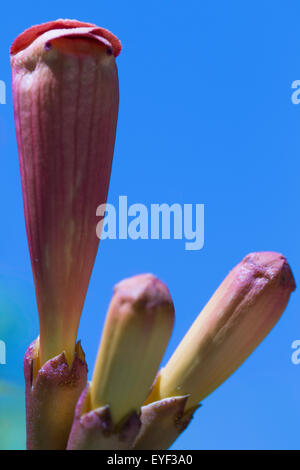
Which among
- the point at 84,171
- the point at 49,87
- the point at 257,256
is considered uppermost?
the point at 49,87

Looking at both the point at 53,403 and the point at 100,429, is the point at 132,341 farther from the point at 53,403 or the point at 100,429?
the point at 53,403

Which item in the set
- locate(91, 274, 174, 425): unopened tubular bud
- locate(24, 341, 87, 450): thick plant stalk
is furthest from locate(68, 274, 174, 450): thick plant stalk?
locate(24, 341, 87, 450): thick plant stalk

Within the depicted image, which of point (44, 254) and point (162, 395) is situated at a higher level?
point (44, 254)

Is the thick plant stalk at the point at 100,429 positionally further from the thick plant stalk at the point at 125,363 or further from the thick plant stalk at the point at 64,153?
the thick plant stalk at the point at 64,153

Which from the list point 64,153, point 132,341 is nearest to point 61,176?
point 64,153

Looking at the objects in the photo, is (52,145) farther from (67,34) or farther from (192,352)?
(192,352)

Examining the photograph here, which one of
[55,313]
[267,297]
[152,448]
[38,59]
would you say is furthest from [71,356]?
[38,59]
